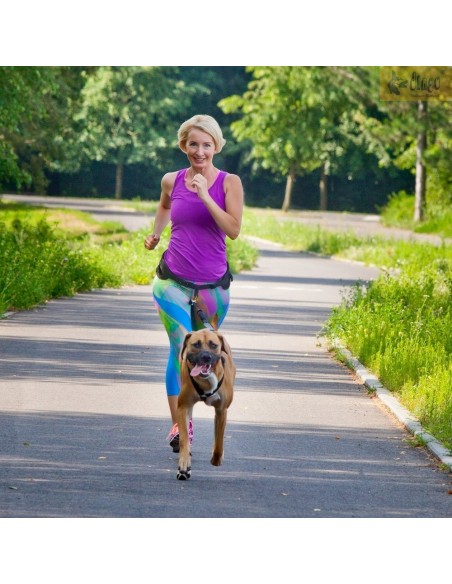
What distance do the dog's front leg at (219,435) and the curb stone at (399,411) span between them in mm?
1582

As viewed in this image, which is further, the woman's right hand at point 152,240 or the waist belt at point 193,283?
the woman's right hand at point 152,240

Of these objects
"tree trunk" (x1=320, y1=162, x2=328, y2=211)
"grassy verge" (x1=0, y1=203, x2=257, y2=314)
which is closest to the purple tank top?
"grassy verge" (x1=0, y1=203, x2=257, y2=314)

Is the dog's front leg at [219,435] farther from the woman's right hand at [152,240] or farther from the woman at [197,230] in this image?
the woman's right hand at [152,240]

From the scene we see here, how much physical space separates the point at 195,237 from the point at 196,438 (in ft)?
7.97

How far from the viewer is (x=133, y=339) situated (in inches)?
685

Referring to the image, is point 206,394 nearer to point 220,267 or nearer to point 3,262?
point 220,267

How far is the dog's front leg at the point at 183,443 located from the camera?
8.41 m

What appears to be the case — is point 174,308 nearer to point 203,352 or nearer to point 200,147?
point 203,352

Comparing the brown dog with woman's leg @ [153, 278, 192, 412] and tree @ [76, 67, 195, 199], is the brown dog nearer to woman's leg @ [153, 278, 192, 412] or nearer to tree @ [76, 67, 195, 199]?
woman's leg @ [153, 278, 192, 412]

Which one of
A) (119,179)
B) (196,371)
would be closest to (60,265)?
(196,371)

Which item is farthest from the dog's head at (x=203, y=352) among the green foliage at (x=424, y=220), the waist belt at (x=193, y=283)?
the green foliage at (x=424, y=220)

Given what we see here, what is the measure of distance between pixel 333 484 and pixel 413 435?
2.17 meters

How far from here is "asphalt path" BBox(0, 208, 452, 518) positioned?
8141 mm
